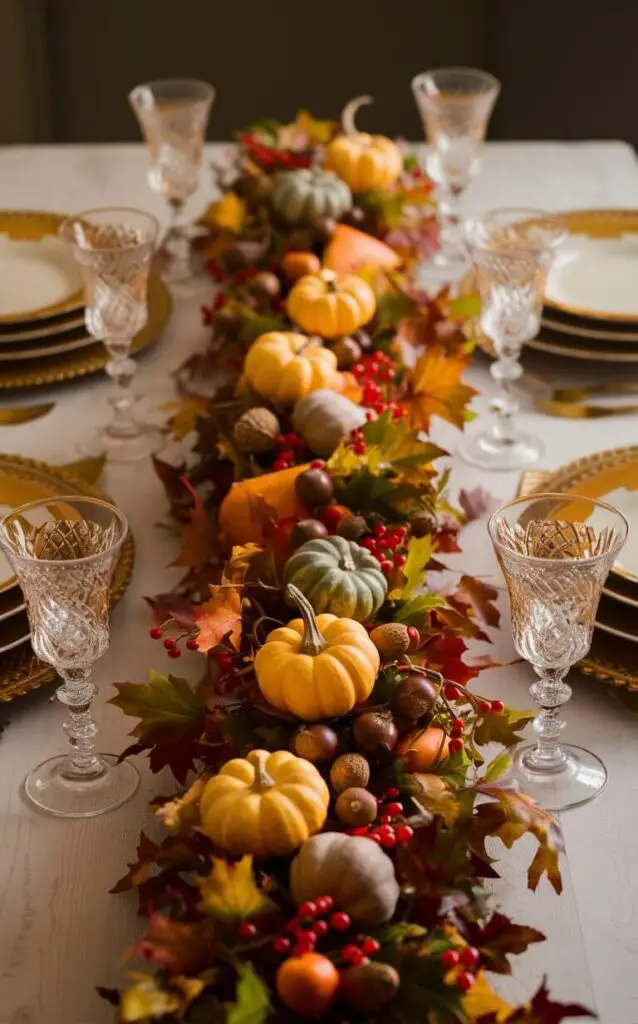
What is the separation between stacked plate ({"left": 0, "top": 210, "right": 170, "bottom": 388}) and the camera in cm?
158

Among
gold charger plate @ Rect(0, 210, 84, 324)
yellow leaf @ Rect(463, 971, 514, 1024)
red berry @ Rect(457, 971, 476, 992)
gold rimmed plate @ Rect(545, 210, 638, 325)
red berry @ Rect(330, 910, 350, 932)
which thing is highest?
red berry @ Rect(330, 910, 350, 932)

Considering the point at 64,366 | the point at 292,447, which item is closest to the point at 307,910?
the point at 292,447

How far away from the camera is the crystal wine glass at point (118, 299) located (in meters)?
1.40

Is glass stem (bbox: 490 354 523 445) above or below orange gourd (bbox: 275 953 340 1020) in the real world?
below

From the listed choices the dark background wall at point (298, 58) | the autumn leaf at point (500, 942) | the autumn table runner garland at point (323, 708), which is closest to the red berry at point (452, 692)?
the autumn table runner garland at point (323, 708)

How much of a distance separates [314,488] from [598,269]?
0.77 metres

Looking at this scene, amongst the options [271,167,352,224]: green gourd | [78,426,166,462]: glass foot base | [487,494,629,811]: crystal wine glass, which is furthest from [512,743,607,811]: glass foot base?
[271,167,352,224]: green gourd

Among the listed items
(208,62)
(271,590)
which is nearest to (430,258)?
(271,590)

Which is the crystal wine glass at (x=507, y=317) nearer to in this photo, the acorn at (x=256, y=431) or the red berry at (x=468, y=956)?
the acorn at (x=256, y=431)

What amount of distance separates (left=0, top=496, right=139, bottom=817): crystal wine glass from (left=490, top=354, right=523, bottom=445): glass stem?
57cm

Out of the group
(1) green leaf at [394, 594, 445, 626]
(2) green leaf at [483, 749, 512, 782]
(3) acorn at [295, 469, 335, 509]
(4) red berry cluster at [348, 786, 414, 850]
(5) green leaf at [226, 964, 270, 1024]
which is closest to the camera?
(5) green leaf at [226, 964, 270, 1024]

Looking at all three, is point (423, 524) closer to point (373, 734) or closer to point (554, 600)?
point (554, 600)

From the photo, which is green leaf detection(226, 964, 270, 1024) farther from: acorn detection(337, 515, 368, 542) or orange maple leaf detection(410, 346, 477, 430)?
orange maple leaf detection(410, 346, 477, 430)

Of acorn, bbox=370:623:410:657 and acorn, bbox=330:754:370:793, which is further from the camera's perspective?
acorn, bbox=370:623:410:657
